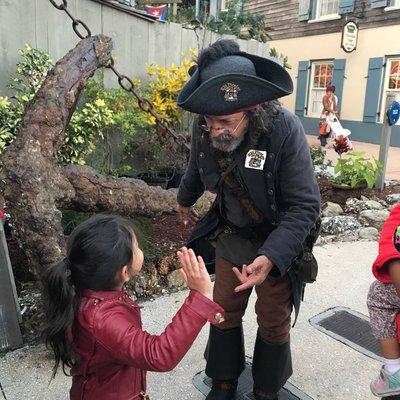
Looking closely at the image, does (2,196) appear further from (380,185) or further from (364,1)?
(364,1)

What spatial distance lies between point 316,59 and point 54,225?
43.0 feet

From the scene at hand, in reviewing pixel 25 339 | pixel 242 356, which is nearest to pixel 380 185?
pixel 242 356

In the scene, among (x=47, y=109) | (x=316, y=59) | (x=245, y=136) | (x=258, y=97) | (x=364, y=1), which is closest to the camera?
(x=258, y=97)

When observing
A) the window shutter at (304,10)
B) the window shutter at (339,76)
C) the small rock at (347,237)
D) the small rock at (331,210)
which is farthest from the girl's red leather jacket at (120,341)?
the window shutter at (304,10)

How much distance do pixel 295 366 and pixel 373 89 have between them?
1096 centimetres

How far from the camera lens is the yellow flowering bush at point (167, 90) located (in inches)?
222

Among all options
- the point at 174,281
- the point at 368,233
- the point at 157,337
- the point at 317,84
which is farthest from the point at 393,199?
the point at 317,84

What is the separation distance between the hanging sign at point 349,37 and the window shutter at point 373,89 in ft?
2.30

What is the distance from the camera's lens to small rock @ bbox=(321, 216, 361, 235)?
16.3ft

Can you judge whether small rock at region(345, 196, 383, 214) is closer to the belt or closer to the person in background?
the belt

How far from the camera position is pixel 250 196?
6.57 feet

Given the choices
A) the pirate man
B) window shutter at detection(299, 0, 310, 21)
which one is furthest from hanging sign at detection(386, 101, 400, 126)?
window shutter at detection(299, 0, 310, 21)

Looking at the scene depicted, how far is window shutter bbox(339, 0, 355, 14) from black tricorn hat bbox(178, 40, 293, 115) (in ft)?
40.5

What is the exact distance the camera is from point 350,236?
4.91 meters
